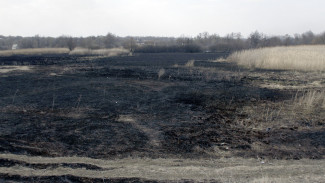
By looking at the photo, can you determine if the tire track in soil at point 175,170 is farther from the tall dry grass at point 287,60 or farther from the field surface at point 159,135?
the tall dry grass at point 287,60

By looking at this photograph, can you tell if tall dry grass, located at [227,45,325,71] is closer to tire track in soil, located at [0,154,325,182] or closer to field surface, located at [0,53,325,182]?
field surface, located at [0,53,325,182]

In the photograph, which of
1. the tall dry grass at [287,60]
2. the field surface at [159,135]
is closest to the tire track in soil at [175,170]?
the field surface at [159,135]

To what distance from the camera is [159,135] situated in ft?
24.0

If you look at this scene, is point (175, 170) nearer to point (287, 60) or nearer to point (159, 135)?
point (159, 135)

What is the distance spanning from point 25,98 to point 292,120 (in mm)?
9780

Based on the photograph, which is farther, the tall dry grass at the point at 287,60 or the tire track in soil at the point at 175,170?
the tall dry grass at the point at 287,60

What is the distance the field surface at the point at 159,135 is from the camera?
16.7 ft

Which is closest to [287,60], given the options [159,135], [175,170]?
[159,135]

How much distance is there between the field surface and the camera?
201 inches

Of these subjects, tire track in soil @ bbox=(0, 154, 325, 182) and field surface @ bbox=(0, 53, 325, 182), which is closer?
tire track in soil @ bbox=(0, 154, 325, 182)

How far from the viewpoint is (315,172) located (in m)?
5.10

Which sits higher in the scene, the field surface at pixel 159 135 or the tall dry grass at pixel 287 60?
the tall dry grass at pixel 287 60

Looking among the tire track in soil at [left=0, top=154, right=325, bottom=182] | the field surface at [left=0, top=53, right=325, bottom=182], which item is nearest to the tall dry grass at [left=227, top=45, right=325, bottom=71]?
the field surface at [left=0, top=53, right=325, bottom=182]

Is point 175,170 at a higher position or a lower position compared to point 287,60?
lower
